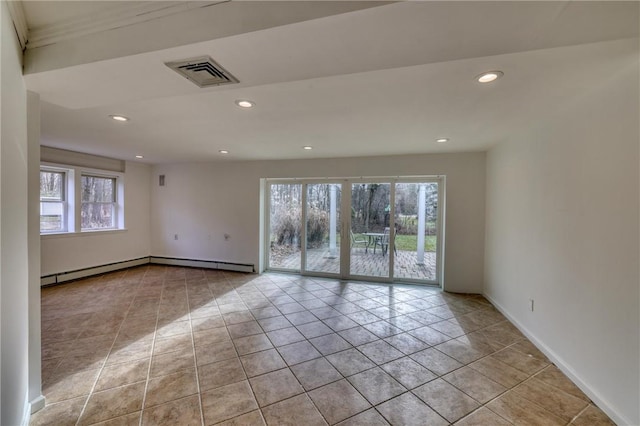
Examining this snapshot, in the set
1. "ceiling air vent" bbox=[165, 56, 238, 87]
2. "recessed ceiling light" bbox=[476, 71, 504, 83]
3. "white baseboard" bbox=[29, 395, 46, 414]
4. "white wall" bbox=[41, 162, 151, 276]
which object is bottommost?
"white baseboard" bbox=[29, 395, 46, 414]

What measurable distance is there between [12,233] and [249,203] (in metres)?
4.14

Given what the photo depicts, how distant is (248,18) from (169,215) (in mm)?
5851

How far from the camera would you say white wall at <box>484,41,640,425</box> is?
5.54 ft

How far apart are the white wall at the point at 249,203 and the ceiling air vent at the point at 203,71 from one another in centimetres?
347

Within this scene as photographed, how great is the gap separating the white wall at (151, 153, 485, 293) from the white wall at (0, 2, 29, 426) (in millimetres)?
3872

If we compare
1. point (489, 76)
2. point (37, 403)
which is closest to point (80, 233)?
point (37, 403)

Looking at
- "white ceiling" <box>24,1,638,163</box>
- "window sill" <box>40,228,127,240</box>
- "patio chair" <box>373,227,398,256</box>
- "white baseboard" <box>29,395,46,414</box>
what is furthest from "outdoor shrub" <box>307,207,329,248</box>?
"white baseboard" <box>29,395,46,414</box>

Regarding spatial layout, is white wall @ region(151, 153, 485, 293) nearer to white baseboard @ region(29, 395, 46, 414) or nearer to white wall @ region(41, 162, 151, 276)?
white wall @ region(41, 162, 151, 276)

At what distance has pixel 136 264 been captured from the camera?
5930 mm

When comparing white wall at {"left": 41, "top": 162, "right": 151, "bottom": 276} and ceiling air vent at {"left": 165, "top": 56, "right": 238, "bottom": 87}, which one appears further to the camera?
white wall at {"left": 41, "top": 162, "right": 151, "bottom": 276}

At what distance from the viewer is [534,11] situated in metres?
1.05

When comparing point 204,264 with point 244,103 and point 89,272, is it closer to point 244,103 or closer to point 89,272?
point 89,272

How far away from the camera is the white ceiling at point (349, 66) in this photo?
1.12 meters

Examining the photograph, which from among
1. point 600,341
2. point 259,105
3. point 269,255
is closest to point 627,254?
point 600,341
